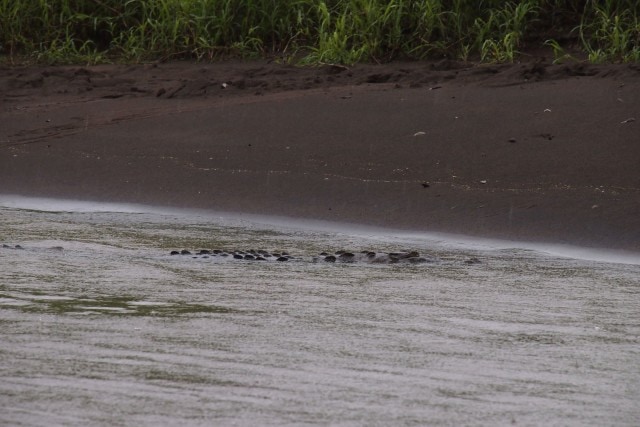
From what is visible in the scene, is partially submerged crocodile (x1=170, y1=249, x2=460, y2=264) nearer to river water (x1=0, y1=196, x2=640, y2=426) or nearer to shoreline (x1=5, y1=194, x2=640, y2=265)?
river water (x1=0, y1=196, x2=640, y2=426)

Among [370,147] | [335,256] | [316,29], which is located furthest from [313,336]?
[316,29]

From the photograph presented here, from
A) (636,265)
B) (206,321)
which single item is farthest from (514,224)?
(206,321)

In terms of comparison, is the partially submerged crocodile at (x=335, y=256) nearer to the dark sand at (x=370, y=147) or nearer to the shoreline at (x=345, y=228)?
the shoreline at (x=345, y=228)

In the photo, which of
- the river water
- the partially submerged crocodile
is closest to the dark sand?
the river water

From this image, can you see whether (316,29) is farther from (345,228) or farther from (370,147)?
(345,228)

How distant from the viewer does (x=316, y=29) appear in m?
10.2

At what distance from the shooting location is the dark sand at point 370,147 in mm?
6375

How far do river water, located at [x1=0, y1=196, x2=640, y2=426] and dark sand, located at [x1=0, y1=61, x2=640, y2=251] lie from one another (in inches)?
23.3

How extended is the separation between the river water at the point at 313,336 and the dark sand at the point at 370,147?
59 cm

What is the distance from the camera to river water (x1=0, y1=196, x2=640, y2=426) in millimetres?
2895

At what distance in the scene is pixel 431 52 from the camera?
9602mm

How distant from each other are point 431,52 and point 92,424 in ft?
23.6

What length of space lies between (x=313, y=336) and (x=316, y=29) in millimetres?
6818

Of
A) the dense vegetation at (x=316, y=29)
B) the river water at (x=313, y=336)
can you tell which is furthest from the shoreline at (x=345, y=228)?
the dense vegetation at (x=316, y=29)
